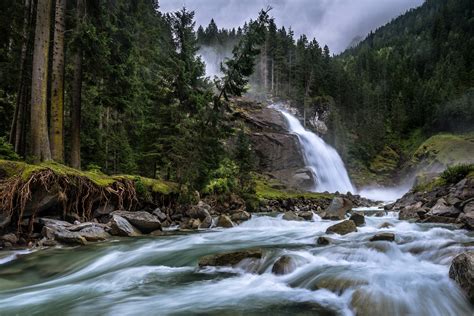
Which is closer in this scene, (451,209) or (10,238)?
(10,238)

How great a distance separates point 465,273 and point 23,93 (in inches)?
634

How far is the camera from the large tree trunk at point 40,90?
1131 cm

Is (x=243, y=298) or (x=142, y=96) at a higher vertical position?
(x=142, y=96)

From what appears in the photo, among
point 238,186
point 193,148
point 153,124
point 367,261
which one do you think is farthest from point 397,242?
point 238,186

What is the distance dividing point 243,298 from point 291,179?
3911 cm

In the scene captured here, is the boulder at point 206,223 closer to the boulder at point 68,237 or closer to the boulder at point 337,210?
the boulder at point 68,237

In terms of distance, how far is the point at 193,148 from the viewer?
19.2m

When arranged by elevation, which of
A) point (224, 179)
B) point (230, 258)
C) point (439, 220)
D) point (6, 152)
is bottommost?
point (230, 258)

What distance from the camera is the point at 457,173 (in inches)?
765

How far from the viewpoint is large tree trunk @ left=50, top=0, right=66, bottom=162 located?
40.4 feet

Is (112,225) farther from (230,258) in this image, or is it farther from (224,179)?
(224,179)

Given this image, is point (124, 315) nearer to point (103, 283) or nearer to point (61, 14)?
point (103, 283)

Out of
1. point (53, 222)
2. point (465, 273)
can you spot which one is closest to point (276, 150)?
point (53, 222)

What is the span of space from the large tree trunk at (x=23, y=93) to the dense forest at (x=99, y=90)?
4cm
